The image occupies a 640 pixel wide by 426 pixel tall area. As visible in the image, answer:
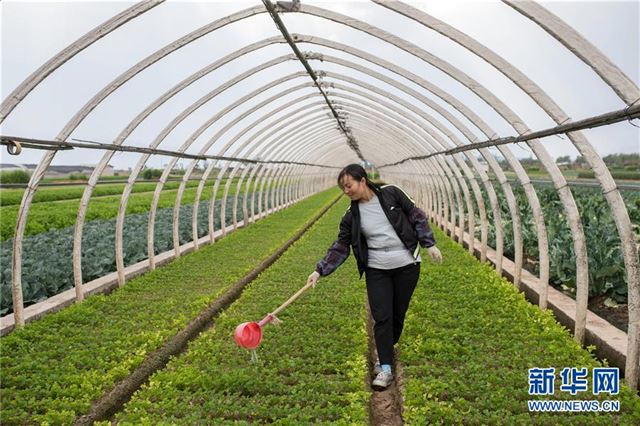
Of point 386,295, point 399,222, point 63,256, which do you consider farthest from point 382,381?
point 63,256

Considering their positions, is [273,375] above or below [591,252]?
below

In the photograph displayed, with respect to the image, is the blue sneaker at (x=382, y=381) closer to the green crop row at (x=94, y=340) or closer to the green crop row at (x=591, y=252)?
the green crop row at (x=94, y=340)

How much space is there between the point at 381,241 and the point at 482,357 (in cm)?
174

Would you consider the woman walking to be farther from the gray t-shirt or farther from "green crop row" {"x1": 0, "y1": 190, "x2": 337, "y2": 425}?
"green crop row" {"x1": 0, "y1": 190, "x2": 337, "y2": 425}

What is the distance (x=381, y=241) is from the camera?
551 cm

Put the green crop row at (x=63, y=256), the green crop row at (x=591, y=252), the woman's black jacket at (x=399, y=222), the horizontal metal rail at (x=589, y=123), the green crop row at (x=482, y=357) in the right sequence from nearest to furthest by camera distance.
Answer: the horizontal metal rail at (x=589, y=123) → the green crop row at (x=482, y=357) → the woman's black jacket at (x=399, y=222) → the green crop row at (x=591, y=252) → the green crop row at (x=63, y=256)

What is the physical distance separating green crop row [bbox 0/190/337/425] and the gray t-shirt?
2.77 meters

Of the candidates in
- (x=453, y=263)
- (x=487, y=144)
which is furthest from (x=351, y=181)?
(x=453, y=263)

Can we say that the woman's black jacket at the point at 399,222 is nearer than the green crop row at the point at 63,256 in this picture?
Yes

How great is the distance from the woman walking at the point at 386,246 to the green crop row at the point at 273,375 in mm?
503

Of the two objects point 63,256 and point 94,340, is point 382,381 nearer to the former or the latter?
point 94,340

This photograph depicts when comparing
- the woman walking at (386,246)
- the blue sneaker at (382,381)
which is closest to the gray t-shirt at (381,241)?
the woman walking at (386,246)

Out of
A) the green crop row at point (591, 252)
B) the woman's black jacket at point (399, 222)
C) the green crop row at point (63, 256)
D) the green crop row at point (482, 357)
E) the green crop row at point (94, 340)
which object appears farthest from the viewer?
the green crop row at point (63, 256)

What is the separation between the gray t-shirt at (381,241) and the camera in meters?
5.50
